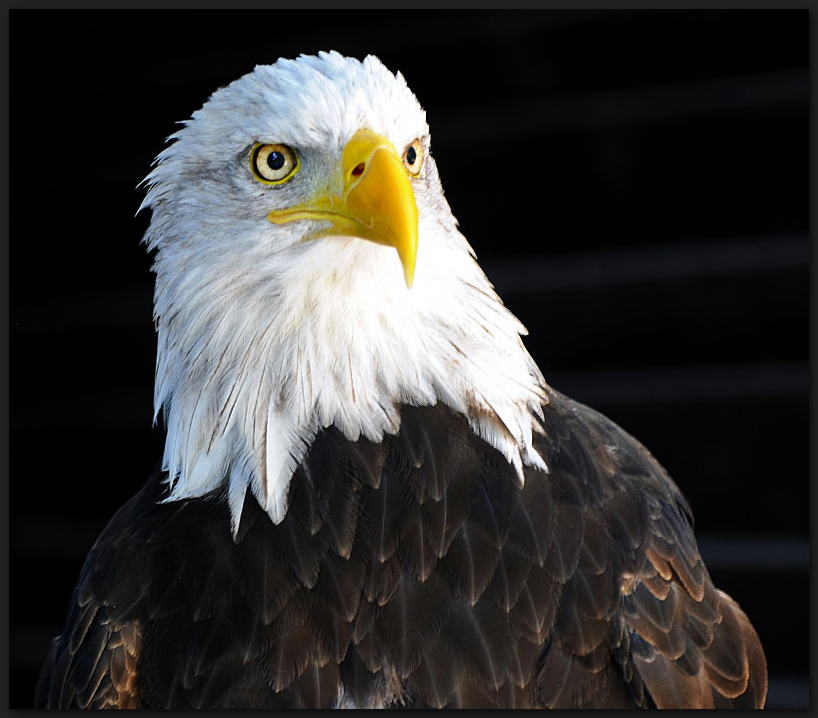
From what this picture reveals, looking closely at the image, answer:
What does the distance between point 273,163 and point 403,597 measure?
0.72 metres

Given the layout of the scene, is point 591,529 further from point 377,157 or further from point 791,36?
point 791,36

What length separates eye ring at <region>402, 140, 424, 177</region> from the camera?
1.52m

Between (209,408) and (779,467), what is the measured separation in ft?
7.22

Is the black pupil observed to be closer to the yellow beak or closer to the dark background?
the yellow beak

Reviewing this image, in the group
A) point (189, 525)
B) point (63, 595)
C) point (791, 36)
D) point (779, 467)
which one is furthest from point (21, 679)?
point (791, 36)

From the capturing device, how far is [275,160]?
148 cm

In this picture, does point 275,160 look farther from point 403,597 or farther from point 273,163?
point 403,597

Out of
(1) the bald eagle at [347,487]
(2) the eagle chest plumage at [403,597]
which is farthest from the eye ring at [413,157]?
(2) the eagle chest plumage at [403,597]

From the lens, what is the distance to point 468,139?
309 centimetres

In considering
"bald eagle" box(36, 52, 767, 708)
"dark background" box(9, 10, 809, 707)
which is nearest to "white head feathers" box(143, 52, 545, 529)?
"bald eagle" box(36, 52, 767, 708)

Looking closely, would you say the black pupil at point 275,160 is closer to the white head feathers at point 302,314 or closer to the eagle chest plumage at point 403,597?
the white head feathers at point 302,314

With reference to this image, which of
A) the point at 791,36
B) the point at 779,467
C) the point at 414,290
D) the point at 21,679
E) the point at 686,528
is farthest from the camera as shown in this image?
the point at 21,679

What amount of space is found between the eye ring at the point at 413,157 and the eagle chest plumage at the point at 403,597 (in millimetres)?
397

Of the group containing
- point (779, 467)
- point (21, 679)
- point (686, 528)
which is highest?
point (686, 528)
